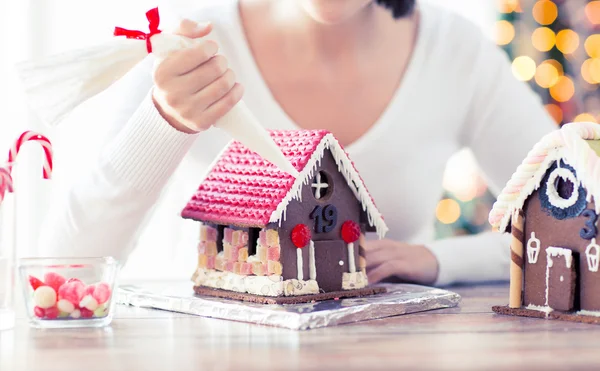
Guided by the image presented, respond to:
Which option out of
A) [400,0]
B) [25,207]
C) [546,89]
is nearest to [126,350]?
[400,0]

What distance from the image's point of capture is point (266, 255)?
3.72ft

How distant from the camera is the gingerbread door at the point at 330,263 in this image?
1185mm

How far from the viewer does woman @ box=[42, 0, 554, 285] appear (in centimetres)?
144

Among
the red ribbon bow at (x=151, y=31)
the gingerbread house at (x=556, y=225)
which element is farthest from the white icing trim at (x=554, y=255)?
the red ribbon bow at (x=151, y=31)

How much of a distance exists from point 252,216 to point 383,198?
69 centimetres

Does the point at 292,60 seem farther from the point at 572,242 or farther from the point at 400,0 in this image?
the point at 572,242

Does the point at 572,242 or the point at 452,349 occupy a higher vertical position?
the point at 572,242

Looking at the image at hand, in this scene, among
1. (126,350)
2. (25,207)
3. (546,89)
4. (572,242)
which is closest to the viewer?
(126,350)

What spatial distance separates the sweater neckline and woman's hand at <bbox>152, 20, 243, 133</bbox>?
57 centimetres

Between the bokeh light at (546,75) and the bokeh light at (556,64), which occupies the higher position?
the bokeh light at (556,64)

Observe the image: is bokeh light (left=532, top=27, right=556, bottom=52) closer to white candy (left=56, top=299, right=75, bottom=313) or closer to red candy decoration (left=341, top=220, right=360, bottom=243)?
red candy decoration (left=341, top=220, right=360, bottom=243)

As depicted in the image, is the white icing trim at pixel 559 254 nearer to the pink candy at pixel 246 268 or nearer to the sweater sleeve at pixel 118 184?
the pink candy at pixel 246 268

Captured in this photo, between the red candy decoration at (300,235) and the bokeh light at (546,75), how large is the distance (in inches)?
92.6

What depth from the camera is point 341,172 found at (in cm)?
121
